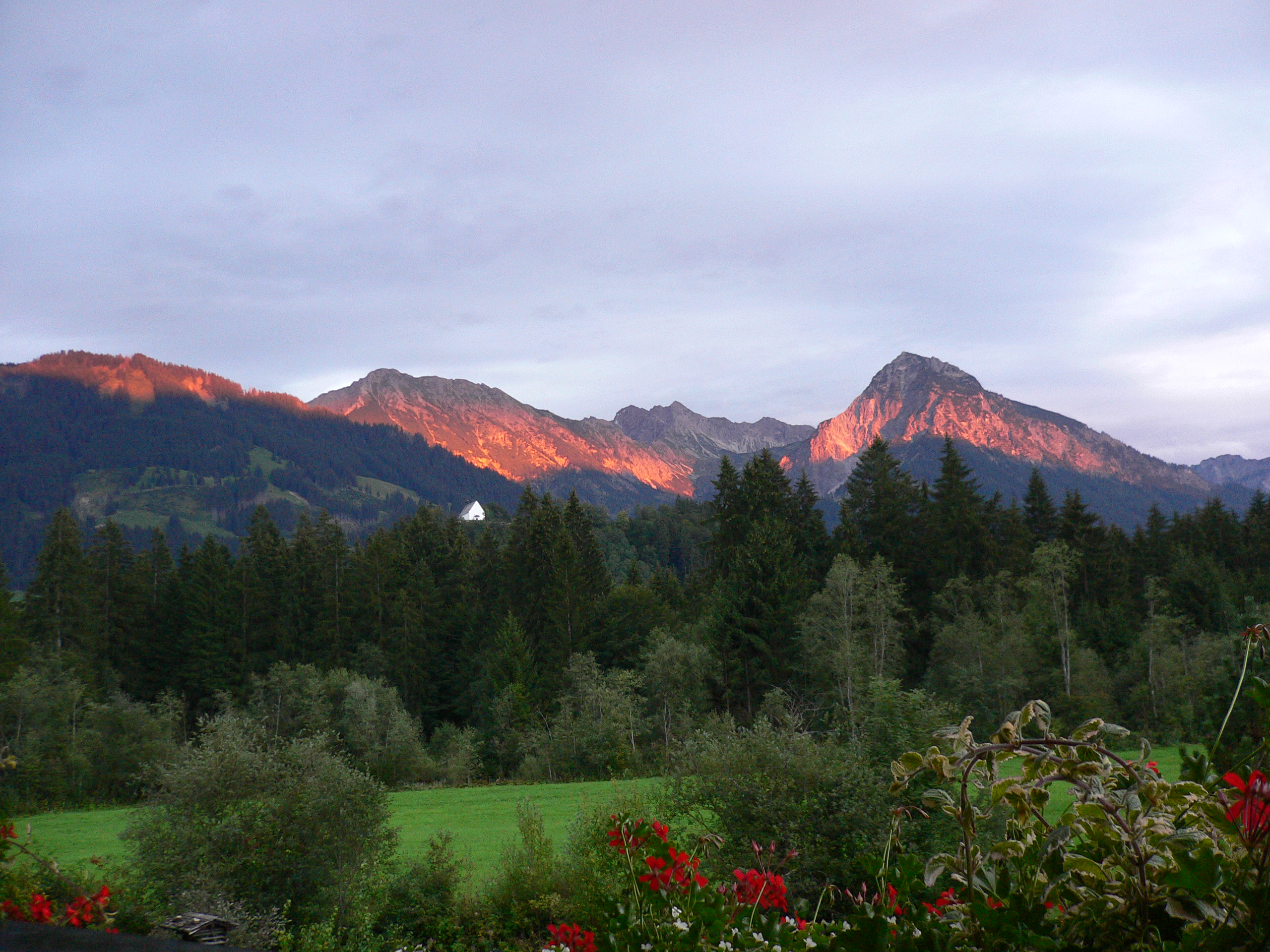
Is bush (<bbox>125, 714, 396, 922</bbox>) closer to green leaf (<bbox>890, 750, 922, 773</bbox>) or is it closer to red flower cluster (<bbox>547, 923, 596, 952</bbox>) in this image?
red flower cluster (<bbox>547, 923, 596, 952</bbox>)

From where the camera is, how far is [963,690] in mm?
35688

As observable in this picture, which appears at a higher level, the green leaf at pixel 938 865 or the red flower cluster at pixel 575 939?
the green leaf at pixel 938 865

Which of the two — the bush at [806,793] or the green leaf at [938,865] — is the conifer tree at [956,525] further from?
the green leaf at [938,865]

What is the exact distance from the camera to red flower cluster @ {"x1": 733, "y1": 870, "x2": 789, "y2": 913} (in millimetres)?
2686

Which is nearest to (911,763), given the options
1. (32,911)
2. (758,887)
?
(758,887)

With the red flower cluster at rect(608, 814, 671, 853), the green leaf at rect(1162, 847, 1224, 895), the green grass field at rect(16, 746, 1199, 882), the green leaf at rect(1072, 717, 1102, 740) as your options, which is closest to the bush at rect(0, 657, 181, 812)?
the green grass field at rect(16, 746, 1199, 882)

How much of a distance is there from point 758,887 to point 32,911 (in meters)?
2.77

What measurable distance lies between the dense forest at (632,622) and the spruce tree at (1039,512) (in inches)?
6.8

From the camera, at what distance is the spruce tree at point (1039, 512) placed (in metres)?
54.2

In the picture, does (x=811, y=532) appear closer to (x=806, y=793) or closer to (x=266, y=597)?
(x=806, y=793)

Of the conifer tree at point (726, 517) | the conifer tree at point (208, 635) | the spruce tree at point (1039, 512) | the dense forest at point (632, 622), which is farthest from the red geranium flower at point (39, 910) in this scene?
the spruce tree at point (1039, 512)

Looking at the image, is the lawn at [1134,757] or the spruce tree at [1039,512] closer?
the lawn at [1134,757]

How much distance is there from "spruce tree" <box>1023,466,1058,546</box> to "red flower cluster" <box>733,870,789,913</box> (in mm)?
57848

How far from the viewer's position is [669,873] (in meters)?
2.59
